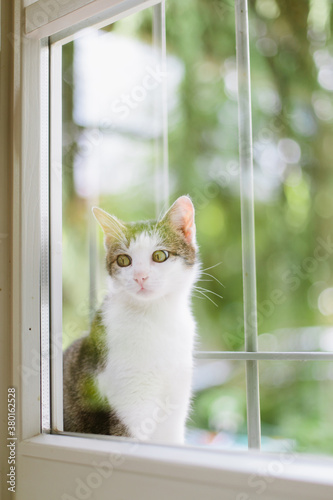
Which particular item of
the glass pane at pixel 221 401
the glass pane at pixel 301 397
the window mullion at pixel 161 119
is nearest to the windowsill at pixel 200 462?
the glass pane at pixel 221 401

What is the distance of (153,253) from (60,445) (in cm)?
44

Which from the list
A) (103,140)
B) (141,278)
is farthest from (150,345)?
(103,140)

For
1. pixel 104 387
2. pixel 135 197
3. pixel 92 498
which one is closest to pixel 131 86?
pixel 135 197

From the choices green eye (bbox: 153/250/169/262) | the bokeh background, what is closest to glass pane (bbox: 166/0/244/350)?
the bokeh background

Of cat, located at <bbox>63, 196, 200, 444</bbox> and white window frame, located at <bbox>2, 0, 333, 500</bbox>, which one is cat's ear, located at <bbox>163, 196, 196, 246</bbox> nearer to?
cat, located at <bbox>63, 196, 200, 444</bbox>

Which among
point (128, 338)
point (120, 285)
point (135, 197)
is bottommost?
point (128, 338)

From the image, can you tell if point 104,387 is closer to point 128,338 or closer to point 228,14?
point 128,338

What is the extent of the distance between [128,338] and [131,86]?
0.72 m

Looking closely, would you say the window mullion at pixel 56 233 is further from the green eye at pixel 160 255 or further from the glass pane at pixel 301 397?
the glass pane at pixel 301 397

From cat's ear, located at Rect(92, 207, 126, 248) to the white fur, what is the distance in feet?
0.16

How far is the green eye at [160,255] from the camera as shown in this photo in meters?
0.99

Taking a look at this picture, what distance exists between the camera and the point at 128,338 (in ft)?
3.20

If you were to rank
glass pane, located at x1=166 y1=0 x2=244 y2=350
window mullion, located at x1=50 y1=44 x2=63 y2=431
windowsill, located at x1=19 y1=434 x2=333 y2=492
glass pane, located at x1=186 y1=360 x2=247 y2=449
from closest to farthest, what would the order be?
windowsill, located at x1=19 y1=434 x2=333 y2=492 → window mullion, located at x1=50 y1=44 x2=63 y2=431 → glass pane, located at x1=166 y1=0 x2=244 y2=350 → glass pane, located at x1=186 y1=360 x2=247 y2=449

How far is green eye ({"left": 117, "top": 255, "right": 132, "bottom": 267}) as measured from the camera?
100cm
